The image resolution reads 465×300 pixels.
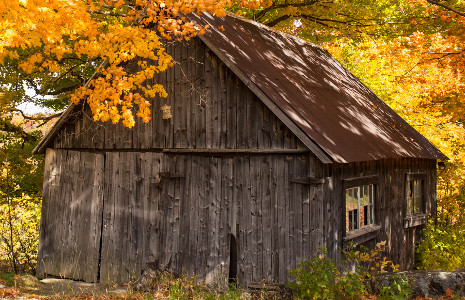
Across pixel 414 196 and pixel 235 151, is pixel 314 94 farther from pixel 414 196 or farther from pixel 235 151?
pixel 414 196

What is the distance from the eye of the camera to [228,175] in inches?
376

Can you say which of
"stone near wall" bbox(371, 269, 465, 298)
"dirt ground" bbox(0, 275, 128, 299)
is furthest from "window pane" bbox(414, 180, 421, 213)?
"dirt ground" bbox(0, 275, 128, 299)

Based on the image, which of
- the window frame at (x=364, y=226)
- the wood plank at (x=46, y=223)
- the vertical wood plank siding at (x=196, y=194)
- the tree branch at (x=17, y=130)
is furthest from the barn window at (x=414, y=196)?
the tree branch at (x=17, y=130)

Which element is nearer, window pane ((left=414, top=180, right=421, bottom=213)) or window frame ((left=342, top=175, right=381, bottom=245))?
window frame ((left=342, top=175, right=381, bottom=245))

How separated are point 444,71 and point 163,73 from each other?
11830 millimetres

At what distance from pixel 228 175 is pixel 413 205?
257 inches

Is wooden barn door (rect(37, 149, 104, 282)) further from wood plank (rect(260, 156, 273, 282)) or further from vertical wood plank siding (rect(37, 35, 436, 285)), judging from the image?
wood plank (rect(260, 156, 273, 282))

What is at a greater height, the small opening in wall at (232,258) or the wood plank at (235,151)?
the wood plank at (235,151)

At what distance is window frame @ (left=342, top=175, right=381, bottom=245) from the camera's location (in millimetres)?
9375

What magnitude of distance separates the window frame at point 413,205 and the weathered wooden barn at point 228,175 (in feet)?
0.26

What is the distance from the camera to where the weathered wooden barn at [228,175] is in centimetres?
888

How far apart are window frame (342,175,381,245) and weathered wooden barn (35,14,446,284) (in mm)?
32

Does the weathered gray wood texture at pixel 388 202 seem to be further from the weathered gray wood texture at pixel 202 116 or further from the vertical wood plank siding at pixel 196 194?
the weathered gray wood texture at pixel 202 116

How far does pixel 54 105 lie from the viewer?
1877 centimetres
